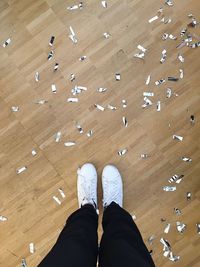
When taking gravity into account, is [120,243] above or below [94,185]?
above

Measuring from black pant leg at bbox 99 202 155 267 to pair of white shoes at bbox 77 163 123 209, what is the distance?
269 millimetres

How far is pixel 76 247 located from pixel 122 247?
5.8 inches

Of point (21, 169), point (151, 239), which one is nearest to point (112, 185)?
point (151, 239)

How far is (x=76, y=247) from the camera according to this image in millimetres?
1174

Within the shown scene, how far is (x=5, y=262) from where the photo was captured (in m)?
1.74

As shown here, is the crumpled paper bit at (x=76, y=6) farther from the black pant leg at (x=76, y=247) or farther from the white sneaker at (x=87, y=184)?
the black pant leg at (x=76, y=247)

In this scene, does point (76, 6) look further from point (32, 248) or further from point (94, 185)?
point (32, 248)

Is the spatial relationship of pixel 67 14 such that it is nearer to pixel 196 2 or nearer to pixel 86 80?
pixel 86 80

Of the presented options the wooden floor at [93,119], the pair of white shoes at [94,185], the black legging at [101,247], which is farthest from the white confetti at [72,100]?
the black legging at [101,247]

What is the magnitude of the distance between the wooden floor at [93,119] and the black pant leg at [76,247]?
406 mm

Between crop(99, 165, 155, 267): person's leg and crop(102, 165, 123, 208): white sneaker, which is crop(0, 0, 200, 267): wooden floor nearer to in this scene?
crop(102, 165, 123, 208): white sneaker

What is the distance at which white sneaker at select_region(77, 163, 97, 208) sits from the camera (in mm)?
1670

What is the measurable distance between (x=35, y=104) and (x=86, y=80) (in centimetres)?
27

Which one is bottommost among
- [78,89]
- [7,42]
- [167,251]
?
[167,251]
